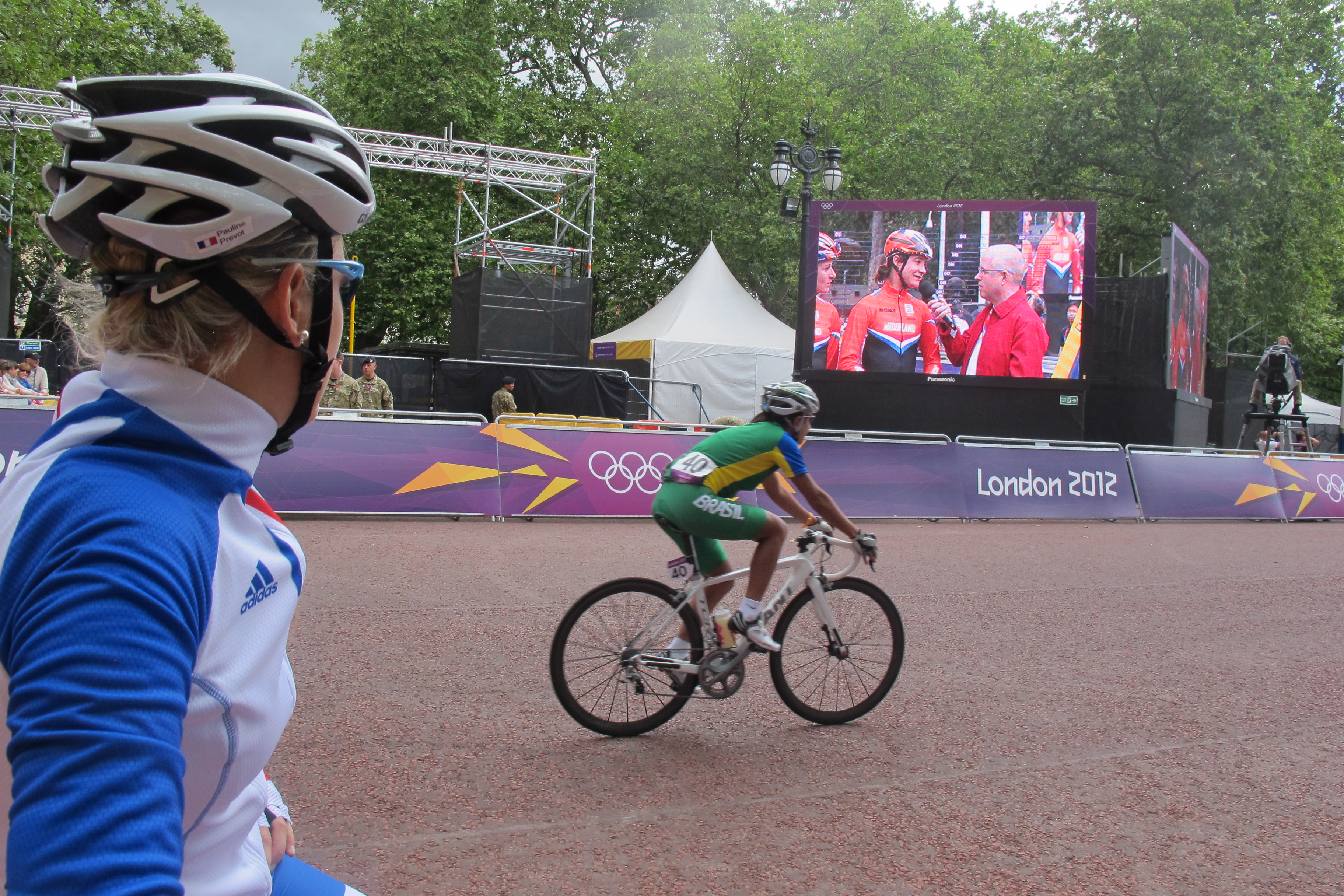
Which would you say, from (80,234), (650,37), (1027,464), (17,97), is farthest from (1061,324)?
(650,37)

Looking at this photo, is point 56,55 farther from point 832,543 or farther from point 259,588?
point 259,588

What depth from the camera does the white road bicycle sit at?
5031mm

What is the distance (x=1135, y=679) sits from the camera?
632 centimetres

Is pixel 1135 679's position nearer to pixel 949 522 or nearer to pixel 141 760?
pixel 141 760

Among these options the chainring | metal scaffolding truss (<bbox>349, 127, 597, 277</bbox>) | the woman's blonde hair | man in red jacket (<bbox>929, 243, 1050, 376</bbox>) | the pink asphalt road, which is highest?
metal scaffolding truss (<bbox>349, 127, 597, 277</bbox>)

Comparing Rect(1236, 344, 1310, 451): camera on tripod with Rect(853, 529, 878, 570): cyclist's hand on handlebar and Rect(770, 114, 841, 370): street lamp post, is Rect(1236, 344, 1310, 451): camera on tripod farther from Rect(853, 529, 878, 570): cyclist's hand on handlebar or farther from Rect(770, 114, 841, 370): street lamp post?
Rect(853, 529, 878, 570): cyclist's hand on handlebar

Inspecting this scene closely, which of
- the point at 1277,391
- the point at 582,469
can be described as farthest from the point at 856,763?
the point at 1277,391

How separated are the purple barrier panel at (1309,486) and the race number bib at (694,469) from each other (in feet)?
51.3

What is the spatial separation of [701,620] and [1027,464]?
1171 centimetres

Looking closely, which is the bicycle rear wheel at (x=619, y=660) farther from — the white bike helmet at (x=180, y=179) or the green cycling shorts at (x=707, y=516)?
the white bike helmet at (x=180, y=179)

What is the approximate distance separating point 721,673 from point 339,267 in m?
4.15

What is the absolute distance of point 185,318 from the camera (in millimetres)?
1217

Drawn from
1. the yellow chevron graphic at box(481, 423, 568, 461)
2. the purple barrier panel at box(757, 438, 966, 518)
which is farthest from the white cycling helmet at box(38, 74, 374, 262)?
the purple barrier panel at box(757, 438, 966, 518)

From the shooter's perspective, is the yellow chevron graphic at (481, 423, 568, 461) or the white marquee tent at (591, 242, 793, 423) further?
the white marquee tent at (591, 242, 793, 423)
